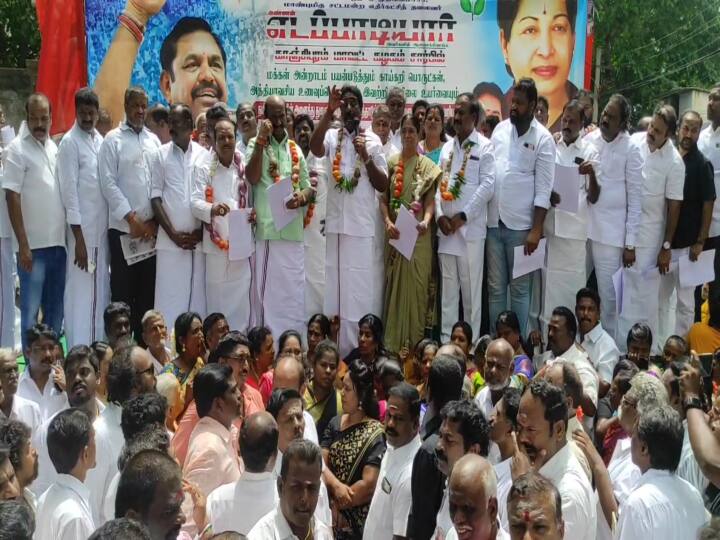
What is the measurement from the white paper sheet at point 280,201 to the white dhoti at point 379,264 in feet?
2.58

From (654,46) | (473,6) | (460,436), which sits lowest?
(460,436)

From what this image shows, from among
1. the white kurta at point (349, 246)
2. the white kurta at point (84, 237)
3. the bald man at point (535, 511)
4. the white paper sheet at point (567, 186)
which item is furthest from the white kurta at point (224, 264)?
the bald man at point (535, 511)

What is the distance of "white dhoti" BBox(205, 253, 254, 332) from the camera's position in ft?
25.7

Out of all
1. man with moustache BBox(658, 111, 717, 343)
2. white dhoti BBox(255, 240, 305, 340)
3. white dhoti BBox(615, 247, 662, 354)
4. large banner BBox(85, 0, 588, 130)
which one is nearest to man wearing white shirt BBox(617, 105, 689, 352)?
white dhoti BBox(615, 247, 662, 354)

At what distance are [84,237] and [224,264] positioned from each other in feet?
3.76

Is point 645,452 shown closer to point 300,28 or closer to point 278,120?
point 278,120

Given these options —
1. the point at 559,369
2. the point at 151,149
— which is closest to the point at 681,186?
the point at 559,369

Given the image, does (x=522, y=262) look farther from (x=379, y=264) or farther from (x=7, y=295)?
(x=7, y=295)

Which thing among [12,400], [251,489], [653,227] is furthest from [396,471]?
[653,227]

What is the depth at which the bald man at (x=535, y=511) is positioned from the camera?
10.7 ft

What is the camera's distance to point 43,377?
5984 millimetres

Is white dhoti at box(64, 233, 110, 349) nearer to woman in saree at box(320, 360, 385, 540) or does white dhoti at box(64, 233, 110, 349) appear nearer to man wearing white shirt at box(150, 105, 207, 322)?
man wearing white shirt at box(150, 105, 207, 322)

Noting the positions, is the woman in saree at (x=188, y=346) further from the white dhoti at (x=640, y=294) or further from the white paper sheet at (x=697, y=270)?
the white paper sheet at (x=697, y=270)

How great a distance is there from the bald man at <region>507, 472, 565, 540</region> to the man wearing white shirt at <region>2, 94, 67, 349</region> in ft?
17.4
